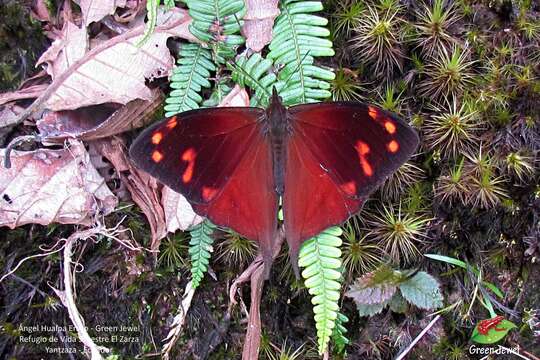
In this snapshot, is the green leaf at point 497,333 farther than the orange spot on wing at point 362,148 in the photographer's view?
Yes

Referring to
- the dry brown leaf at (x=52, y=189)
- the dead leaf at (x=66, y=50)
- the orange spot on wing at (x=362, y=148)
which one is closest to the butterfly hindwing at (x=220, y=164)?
the orange spot on wing at (x=362, y=148)

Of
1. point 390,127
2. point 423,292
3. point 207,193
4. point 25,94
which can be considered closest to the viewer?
point 390,127

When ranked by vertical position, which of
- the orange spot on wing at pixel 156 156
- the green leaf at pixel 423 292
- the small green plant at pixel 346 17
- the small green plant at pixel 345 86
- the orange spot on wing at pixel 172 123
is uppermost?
the small green plant at pixel 346 17

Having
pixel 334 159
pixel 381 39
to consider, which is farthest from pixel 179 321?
pixel 381 39

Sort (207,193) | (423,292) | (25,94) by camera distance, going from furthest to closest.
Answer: (25,94)
(423,292)
(207,193)

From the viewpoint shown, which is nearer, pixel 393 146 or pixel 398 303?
pixel 393 146

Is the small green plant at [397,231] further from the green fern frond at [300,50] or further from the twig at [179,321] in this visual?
the twig at [179,321]

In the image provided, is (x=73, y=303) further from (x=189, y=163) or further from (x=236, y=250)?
(x=189, y=163)
